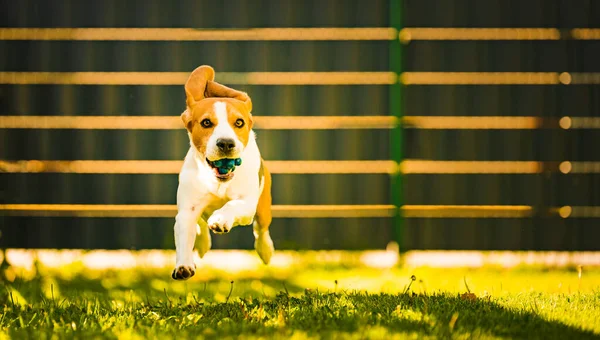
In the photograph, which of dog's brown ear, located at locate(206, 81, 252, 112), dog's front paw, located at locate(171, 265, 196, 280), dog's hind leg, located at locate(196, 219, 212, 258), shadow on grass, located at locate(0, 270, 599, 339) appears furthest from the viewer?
dog's hind leg, located at locate(196, 219, 212, 258)

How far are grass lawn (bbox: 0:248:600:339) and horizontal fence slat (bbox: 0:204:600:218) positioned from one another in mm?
434

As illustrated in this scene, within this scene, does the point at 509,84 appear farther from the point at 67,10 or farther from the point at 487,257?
the point at 67,10

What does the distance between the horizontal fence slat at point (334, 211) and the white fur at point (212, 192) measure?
2237 mm

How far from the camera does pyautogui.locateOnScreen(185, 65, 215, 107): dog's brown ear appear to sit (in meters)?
3.18

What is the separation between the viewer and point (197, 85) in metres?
3.25

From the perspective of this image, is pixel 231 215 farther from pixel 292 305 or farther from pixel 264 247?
pixel 292 305

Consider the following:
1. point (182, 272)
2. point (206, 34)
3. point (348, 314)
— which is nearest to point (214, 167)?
point (182, 272)

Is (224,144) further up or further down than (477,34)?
further down

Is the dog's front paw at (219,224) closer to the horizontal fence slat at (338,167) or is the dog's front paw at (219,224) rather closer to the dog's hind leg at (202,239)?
the dog's hind leg at (202,239)

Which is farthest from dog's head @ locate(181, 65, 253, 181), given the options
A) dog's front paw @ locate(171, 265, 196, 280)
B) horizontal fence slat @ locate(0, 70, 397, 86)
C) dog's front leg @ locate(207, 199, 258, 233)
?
horizontal fence slat @ locate(0, 70, 397, 86)

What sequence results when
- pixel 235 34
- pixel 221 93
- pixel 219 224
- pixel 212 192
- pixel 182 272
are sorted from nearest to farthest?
pixel 219 224 → pixel 182 272 → pixel 212 192 → pixel 221 93 → pixel 235 34

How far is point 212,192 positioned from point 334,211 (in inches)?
97.4

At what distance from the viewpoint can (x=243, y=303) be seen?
12.2 feet

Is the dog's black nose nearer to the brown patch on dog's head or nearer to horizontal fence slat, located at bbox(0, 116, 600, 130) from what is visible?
the brown patch on dog's head
